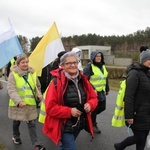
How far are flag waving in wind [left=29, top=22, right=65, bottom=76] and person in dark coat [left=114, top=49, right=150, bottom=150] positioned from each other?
2116mm

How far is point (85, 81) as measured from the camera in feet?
11.0

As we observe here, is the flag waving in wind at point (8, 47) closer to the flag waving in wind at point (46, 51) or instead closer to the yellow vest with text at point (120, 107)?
the flag waving in wind at point (46, 51)

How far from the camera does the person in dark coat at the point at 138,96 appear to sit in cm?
358

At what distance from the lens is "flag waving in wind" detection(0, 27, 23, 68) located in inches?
214

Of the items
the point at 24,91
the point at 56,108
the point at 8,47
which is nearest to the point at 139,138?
the point at 56,108

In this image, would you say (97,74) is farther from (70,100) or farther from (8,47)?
(70,100)

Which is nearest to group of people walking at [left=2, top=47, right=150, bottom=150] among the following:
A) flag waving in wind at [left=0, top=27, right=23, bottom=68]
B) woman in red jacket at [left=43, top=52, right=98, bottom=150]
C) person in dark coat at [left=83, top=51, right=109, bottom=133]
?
woman in red jacket at [left=43, top=52, right=98, bottom=150]

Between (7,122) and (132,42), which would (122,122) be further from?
(132,42)

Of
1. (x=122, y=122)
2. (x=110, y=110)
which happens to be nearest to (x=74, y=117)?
(x=122, y=122)

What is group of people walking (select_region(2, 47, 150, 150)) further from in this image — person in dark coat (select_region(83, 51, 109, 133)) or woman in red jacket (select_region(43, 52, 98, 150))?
person in dark coat (select_region(83, 51, 109, 133))

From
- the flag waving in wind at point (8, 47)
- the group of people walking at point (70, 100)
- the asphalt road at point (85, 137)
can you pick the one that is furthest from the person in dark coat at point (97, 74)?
the flag waving in wind at point (8, 47)

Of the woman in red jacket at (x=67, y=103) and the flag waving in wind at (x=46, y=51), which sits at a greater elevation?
the flag waving in wind at (x=46, y=51)

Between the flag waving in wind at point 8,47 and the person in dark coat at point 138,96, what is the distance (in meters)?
2.53

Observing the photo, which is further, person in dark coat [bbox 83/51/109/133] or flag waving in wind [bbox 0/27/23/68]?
flag waving in wind [bbox 0/27/23/68]
